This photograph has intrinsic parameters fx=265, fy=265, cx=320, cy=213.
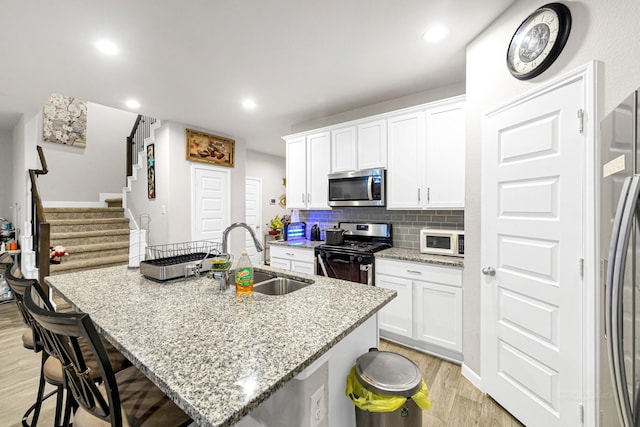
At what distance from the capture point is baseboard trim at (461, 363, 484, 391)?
6.56 ft

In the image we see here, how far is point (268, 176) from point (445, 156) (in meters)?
4.92

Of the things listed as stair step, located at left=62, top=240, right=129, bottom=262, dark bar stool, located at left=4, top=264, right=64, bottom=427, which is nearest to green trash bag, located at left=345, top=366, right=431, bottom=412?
dark bar stool, located at left=4, top=264, right=64, bottom=427

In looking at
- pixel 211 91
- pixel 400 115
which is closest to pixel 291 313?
pixel 400 115

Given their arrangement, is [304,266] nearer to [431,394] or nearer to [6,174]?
[431,394]

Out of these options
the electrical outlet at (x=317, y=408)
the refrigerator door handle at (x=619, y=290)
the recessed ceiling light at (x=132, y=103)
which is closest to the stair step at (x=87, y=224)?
the recessed ceiling light at (x=132, y=103)

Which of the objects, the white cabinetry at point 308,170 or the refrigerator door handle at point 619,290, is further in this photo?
the white cabinetry at point 308,170

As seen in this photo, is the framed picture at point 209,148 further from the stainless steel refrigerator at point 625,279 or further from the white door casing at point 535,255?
the stainless steel refrigerator at point 625,279

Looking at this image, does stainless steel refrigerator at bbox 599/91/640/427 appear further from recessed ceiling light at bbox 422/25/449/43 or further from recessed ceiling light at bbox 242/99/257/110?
recessed ceiling light at bbox 242/99/257/110

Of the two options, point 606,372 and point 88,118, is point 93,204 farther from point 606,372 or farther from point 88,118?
point 606,372

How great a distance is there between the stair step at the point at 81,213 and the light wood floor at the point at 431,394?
2.31 meters

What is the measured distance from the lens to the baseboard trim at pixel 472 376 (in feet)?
6.56

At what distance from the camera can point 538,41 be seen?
61.6 inches

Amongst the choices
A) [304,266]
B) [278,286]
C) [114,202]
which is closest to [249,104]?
[304,266]

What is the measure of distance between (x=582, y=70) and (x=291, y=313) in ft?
6.10
